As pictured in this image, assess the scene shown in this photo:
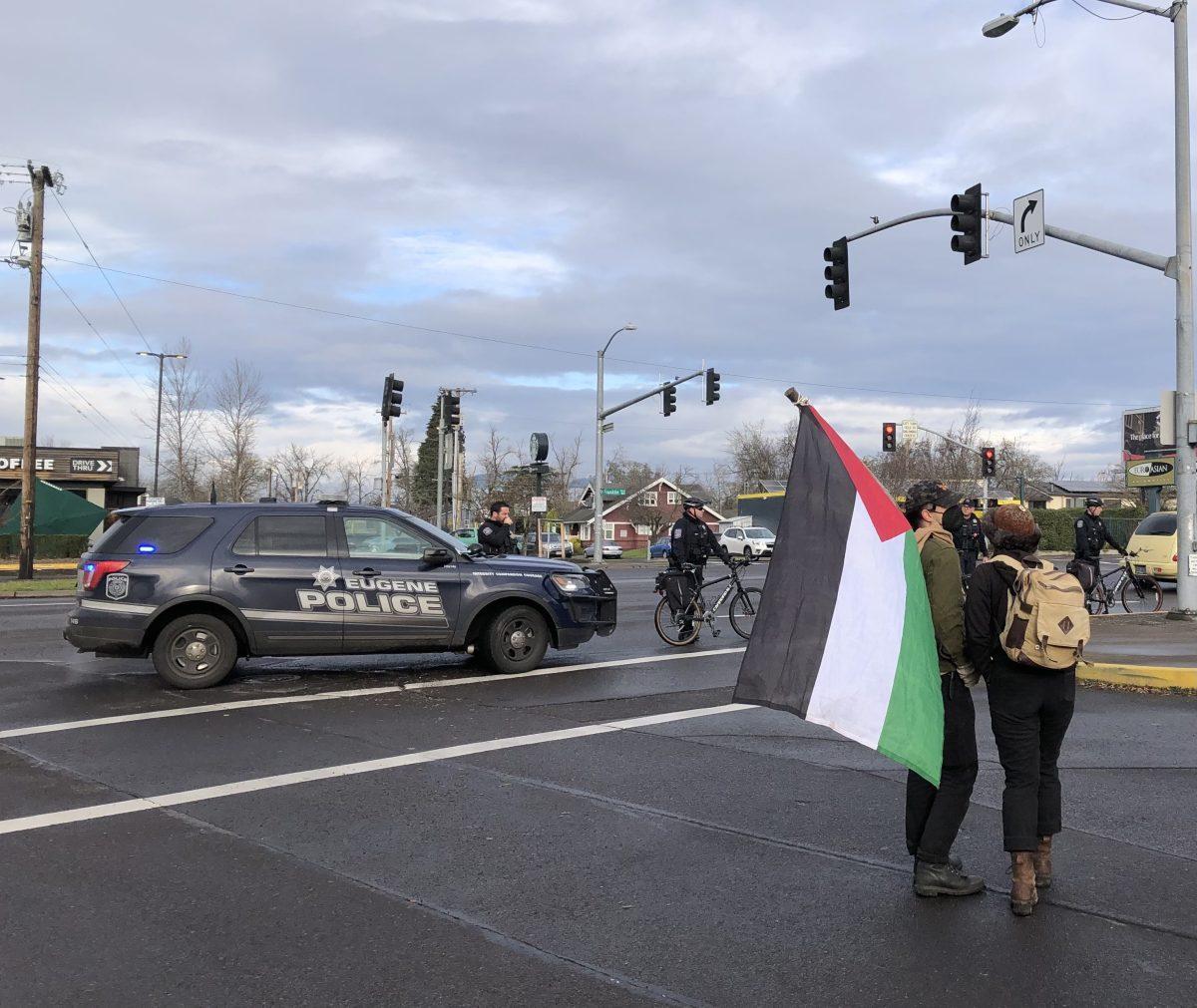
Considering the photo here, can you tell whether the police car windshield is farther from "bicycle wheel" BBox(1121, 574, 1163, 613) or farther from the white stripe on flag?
"bicycle wheel" BBox(1121, 574, 1163, 613)

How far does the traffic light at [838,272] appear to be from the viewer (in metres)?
18.6

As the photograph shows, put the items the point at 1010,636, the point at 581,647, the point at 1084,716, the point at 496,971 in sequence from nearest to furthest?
the point at 496,971, the point at 1010,636, the point at 1084,716, the point at 581,647

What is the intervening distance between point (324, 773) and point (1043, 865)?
4.16m

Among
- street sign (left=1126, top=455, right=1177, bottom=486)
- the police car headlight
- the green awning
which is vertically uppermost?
street sign (left=1126, top=455, right=1177, bottom=486)

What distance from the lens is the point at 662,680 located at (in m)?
10.1

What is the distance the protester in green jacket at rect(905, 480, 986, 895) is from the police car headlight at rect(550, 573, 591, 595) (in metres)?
6.15

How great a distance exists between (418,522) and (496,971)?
700cm

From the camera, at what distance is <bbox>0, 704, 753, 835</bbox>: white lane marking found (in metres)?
5.55

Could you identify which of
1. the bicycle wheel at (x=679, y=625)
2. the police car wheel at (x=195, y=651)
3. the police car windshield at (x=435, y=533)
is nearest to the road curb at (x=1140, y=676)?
the bicycle wheel at (x=679, y=625)

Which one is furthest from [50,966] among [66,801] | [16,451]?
[16,451]

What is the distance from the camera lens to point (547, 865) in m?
4.83

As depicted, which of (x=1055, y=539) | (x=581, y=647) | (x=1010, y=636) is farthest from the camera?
(x=1055, y=539)

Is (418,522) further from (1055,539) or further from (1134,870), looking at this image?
(1055,539)

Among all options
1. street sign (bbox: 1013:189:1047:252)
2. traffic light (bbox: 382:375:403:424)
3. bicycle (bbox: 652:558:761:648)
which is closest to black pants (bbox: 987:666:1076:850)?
bicycle (bbox: 652:558:761:648)
